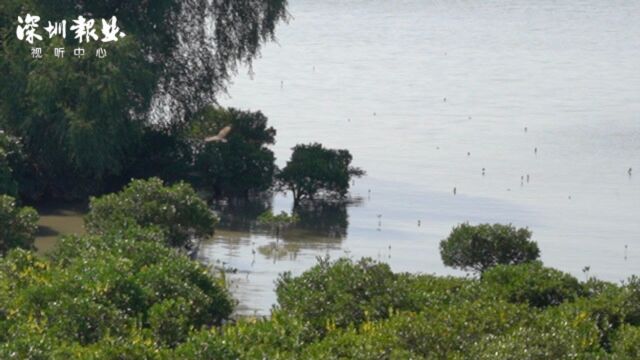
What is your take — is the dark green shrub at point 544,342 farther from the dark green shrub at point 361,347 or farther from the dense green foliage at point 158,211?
the dense green foliage at point 158,211

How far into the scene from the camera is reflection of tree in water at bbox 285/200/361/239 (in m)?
31.5

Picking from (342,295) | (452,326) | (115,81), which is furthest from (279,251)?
(452,326)

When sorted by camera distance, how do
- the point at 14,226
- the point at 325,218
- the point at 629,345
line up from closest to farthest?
the point at 629,345 < the point at 14,226 < the point at 325,218

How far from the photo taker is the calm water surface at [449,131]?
29.9 metres

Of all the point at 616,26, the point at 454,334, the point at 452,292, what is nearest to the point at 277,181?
the point at 452,292

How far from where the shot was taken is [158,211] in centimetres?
2247

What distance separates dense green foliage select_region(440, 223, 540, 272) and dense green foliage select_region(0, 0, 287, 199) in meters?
10.3

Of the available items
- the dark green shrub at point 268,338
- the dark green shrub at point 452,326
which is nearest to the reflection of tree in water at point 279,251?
the dark green shrub at point 268,338

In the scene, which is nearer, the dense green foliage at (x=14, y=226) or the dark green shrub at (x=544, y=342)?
the dark green shrub at (x=544, y=342)

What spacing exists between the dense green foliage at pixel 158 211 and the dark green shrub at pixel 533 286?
5980 millimetres

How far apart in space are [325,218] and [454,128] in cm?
1185

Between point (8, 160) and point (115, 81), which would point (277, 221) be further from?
point (8, 160)

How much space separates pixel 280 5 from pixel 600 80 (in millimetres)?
21695

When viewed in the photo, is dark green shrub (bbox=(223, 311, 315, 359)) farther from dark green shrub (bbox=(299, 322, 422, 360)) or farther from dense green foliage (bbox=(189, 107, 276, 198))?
dense green foliage (bbox=(189, 107, 276, 198))
